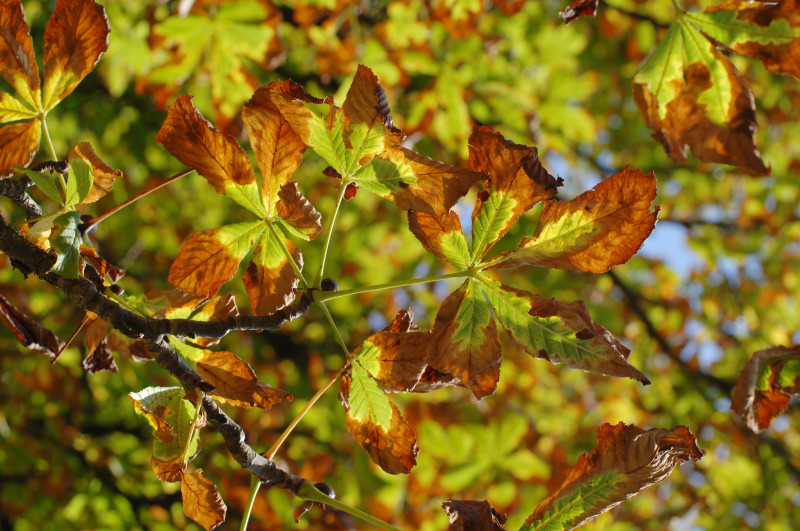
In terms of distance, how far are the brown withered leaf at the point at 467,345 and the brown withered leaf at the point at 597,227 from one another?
0.27 ft

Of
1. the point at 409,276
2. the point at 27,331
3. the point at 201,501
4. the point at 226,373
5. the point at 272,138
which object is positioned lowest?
the point at 409,276

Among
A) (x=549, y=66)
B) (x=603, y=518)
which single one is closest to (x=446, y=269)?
(x=549, y=66)

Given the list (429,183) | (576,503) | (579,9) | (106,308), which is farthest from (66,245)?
(579,9)

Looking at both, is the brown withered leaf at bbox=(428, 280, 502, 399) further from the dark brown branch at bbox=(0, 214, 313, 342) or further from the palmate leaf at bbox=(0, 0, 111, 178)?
the palmate leaf at bbox=(0, 0, 111, 178)

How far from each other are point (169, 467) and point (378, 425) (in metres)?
0.29

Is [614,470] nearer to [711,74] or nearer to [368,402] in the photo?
[368,402]

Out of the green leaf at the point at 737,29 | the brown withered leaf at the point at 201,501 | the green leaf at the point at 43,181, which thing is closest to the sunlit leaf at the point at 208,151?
the green leaf at the point at 43,181

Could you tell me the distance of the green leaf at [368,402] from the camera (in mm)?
857

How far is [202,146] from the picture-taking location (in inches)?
30.1

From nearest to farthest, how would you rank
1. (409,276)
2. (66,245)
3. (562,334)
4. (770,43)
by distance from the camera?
(66,245)
(562,334)
(770,43)
(409,276)

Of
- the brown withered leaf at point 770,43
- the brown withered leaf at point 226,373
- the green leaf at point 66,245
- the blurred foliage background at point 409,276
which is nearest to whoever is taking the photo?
the green leaf at point 66,245

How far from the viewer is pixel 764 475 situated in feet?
9.35

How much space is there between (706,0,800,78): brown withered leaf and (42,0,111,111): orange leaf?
0.97 meters

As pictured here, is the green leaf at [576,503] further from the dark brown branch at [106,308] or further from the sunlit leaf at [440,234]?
the dark brown branch at [106,308]
